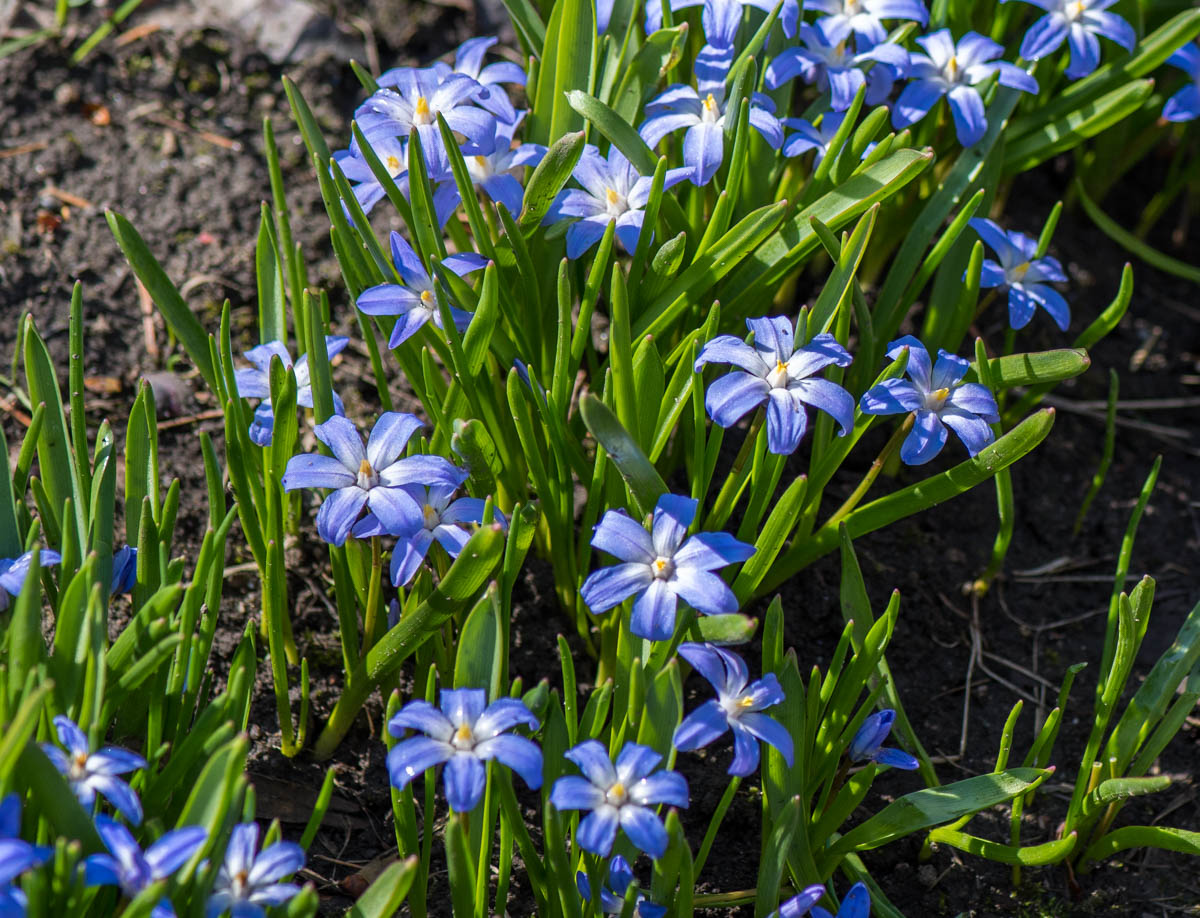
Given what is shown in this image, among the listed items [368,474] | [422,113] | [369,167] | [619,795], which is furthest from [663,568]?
[422,113]

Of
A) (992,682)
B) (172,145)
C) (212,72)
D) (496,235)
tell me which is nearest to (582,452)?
(496,235)

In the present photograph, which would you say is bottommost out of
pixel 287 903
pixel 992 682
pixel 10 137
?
pixel 992 682

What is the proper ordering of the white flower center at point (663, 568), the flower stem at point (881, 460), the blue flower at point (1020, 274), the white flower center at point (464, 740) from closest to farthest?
the white flower center at point (464, 740) → the white flower center at point (663, 568) → the flower stem at point (881, 460) → the blue flower at point (1020, 274)

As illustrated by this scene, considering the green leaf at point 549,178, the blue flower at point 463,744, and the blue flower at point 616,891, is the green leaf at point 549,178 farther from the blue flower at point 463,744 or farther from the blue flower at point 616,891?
the blue flower at point 616,891

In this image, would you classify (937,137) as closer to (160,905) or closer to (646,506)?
(646,506)

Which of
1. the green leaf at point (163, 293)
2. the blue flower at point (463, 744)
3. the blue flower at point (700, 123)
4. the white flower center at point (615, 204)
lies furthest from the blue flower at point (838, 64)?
the blue flower at point (463, 744)

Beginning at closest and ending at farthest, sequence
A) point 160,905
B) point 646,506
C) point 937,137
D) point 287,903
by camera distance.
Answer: point 160,905
point 287,903
point 646,506
point 937,137

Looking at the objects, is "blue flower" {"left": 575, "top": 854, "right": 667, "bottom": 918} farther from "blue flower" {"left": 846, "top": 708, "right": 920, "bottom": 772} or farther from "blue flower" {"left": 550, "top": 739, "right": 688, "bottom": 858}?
"blue flower" {"left": 846, "top": 708, "right": 920, "bottom": 772}
